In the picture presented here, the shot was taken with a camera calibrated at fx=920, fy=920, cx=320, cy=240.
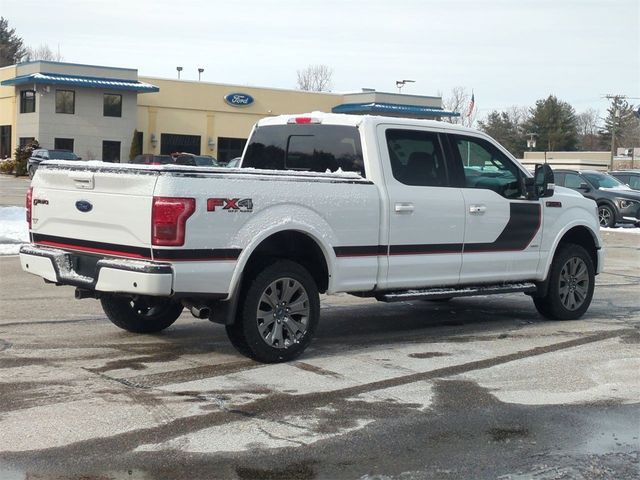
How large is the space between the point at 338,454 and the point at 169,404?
1461 mm

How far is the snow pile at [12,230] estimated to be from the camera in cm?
1516

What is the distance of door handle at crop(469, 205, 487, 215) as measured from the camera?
351 inches

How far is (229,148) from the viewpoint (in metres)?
58.8

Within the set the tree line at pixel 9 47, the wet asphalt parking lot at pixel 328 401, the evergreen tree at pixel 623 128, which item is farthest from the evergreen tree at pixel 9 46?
the wet asphalt parking lot at pixel 328 401

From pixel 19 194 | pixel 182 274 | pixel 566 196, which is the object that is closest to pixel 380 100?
pixel 19 194

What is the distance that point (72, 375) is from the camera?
7.01 m

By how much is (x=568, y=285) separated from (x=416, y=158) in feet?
8.87

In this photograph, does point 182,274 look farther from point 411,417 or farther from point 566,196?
point 566,196

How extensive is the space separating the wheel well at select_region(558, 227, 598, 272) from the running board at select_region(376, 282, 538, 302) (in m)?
0.89

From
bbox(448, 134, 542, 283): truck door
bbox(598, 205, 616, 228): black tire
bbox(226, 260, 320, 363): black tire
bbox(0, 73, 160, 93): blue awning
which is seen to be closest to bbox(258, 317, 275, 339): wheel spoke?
bbox(226, 260, 320, 363): black tire

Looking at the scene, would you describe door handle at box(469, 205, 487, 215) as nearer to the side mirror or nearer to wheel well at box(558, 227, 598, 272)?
the side mirror

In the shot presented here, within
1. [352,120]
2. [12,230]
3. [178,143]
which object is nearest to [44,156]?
[178,143]

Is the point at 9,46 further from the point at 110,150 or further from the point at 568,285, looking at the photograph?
the point at 568,285

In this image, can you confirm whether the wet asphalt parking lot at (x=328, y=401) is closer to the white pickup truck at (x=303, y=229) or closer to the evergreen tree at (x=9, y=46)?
the white pickup truck at (x=303, y=229)
